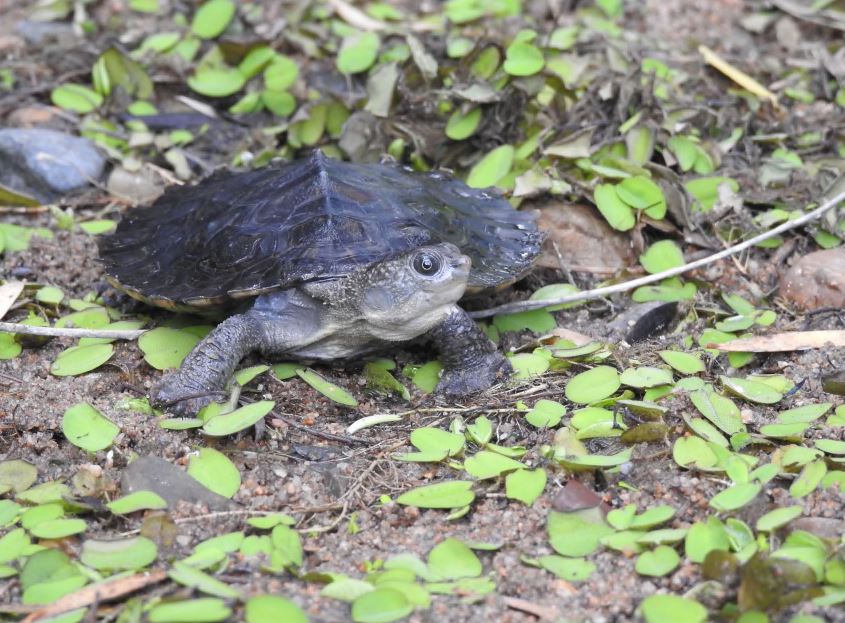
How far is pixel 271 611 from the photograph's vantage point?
202 cm

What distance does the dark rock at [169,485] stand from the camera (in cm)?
255

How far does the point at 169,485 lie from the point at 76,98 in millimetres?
3068

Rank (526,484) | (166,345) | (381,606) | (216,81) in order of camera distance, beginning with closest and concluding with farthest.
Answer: (381,606)
(526,484)
(166,345)
(216,81)

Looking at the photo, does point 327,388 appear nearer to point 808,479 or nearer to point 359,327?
point 359,327

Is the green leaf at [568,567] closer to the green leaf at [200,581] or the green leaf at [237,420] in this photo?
the green leaf at [200,581]

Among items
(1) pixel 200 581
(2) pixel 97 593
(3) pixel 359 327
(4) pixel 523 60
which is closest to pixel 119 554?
(2) pixel 97 593

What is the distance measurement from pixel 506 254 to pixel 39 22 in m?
3.66

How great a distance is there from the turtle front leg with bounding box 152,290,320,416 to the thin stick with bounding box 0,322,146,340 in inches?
15.6

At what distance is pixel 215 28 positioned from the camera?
5.38 meters

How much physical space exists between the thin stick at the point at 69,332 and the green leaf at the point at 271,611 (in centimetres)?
149

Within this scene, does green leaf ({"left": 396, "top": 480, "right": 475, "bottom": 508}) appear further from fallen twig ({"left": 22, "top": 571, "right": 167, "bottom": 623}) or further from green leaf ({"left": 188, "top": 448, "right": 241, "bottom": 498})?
fallen twig ({"left": 22, "top": 571, "right": 167, "bottom": 623})

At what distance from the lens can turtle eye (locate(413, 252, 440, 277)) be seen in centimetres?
291

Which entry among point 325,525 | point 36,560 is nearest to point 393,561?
point 325,525

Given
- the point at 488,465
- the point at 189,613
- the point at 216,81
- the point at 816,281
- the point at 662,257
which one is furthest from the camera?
the point at 216,81
